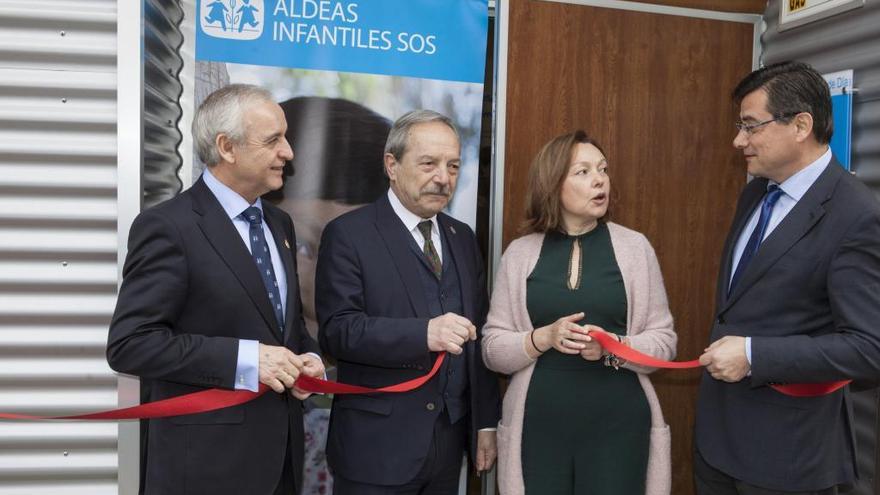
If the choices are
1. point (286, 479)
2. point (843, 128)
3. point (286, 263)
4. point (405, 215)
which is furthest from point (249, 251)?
point (843, 128)

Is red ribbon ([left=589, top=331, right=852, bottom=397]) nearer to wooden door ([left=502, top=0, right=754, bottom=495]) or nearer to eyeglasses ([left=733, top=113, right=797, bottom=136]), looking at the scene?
eyeglasses ([left=733, top=113, right=797, bottom=136])

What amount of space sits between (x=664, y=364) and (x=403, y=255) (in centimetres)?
99

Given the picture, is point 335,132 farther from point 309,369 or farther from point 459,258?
point 309,369

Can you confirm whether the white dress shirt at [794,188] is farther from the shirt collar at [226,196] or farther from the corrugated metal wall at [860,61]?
the shirt collar at [226,196]

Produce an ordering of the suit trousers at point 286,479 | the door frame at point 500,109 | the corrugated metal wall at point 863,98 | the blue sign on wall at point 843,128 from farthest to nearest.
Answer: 1. the door frame at point 500,109
2. the blue sign on wall at point 843,128
3. the corrugated metal wall at point 863,98
4. the suit trousers at point 286,479

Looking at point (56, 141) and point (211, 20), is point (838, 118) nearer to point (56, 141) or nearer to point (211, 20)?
point (211, 20)

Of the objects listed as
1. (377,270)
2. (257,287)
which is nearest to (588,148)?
(377,270)

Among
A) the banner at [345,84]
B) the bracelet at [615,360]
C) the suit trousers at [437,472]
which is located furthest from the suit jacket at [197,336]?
the bracelet at [615,360]

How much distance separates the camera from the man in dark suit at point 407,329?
2.42 meters

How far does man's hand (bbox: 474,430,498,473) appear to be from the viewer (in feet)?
8.77

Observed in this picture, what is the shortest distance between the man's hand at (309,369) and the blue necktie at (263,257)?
0.47ft

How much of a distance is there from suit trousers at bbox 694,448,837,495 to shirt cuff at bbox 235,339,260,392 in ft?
5.32

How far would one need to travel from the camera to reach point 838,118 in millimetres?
2932

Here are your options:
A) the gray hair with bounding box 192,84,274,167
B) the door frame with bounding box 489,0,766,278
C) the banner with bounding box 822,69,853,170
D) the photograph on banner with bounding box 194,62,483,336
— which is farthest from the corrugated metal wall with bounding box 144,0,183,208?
the banner with bounding box 822,69,853,170
